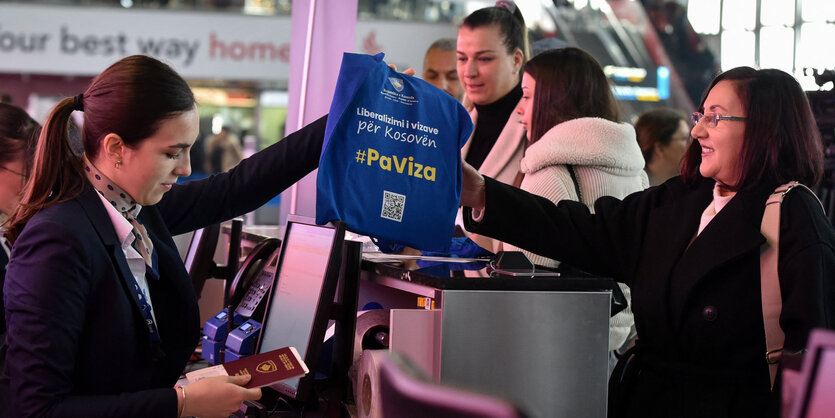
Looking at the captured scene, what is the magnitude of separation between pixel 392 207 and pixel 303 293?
12.5 inches

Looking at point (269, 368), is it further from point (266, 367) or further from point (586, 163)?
point (586, 163)

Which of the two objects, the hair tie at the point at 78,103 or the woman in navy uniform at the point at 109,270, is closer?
the woman in navy uniform at the point at 109,270

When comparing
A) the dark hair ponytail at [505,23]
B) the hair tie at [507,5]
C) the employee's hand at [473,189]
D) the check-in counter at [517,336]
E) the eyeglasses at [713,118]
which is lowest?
the check-in counter at [517,336]

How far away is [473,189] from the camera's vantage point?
2400 mm

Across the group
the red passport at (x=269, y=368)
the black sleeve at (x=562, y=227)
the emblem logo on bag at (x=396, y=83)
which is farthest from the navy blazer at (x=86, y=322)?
the black sleeve at (x=562, y=227)

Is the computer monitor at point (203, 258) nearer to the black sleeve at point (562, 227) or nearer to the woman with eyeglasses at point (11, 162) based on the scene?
the woman with eyeglasses at point (11, 162)

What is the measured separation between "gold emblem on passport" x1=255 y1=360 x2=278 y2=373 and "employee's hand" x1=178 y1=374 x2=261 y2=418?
0.07m

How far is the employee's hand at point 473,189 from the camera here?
2.38m

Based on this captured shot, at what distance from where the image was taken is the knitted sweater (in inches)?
104

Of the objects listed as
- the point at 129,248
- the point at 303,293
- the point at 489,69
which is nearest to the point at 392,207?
the point at 303,293

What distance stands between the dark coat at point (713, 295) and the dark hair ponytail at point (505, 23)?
4.74 ft

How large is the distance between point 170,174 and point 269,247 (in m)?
0.89

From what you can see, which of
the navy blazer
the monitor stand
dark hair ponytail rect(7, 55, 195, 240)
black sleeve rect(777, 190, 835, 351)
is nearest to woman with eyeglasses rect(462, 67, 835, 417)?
black sleeve rect(777, 190, 835, 351)

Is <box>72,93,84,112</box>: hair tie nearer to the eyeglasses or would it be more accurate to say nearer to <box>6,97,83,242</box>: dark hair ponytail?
<box>6,97,83,242</box>: dark hair ponytail
